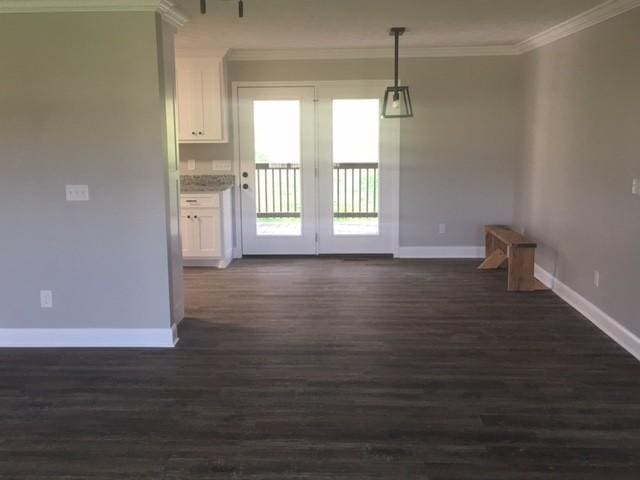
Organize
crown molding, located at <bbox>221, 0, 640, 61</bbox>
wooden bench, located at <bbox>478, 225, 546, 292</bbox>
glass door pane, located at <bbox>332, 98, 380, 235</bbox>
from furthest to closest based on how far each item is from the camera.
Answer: glass door pane, located at <bbox>332, 98, 380, 235</bbox> → crown molding, located at <bbox>221, 0, 640, 61</bbox> → wooden bench, located at <bbox>478, 225, 546, 292</bbox>

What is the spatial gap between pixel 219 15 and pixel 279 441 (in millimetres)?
3299

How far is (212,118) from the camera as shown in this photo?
6797 millimetres

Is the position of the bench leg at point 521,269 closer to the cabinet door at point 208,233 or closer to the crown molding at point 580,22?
the crown molding at point 580,22

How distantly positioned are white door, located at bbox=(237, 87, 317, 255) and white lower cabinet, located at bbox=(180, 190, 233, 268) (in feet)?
1.92

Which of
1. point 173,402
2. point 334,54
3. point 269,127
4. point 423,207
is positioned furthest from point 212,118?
point 173,402

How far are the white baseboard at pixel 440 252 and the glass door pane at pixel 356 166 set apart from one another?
0.43 metres

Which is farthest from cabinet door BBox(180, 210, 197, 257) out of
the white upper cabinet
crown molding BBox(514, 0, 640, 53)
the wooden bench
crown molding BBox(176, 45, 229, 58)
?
crown molding BBox(514, 0, 640, 53)

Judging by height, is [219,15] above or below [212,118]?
above

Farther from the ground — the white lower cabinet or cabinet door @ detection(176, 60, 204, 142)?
cabinet door @ detection(176, 60, 204, 142)

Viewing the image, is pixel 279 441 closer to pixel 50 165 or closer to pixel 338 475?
pixel 338 475

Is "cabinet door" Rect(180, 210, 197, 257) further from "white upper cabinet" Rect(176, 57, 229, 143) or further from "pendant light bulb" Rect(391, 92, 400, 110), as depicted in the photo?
"pendant light bulb" Rect(391, 92, 400, 110)

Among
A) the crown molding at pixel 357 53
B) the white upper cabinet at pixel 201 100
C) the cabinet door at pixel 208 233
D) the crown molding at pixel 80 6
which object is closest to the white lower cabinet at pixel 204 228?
the cabinet door at pixel 208 233

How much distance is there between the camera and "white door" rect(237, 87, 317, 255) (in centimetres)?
711

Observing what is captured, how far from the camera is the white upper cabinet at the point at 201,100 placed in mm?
6672
